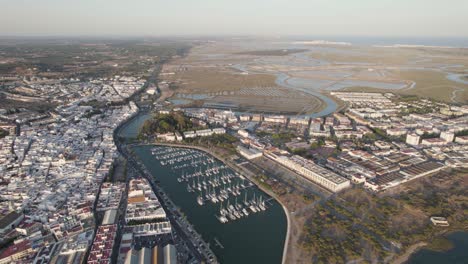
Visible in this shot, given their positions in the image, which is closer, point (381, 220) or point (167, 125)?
point (381, 220)

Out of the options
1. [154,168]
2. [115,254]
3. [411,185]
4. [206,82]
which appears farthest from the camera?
[206,82]

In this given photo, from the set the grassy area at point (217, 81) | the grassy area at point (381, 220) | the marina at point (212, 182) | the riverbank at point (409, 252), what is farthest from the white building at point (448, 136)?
the grassy area at point (217, 81)

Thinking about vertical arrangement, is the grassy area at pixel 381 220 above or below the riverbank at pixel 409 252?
above

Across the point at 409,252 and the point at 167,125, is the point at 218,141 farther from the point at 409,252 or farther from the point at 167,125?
the point at 409,252

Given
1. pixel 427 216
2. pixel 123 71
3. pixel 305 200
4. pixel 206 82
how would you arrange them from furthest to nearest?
pixel 123 71, pixel 206 82, pixel 305 200, pixel 427 216

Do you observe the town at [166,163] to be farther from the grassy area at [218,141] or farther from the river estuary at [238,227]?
the river estuary at [238,227]

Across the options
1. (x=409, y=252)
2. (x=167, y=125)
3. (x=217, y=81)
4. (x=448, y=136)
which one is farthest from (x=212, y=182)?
(x=217, y=81)

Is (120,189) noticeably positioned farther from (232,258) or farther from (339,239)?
(339,239)

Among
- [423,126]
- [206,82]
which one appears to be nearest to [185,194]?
[423,126]
